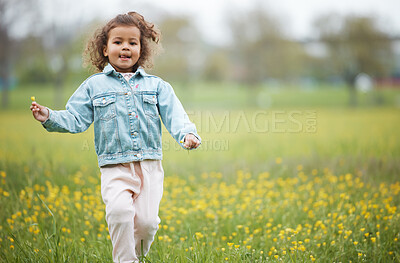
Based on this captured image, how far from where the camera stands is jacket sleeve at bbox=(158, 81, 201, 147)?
2.59 metres

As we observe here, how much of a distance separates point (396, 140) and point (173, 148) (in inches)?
185

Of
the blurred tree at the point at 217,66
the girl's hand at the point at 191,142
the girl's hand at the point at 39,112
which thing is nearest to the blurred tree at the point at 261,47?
the blurred tree at the point at 217,66

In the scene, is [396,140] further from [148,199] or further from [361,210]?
[148,199]

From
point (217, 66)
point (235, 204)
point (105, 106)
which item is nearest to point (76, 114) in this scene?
point (105, 106)

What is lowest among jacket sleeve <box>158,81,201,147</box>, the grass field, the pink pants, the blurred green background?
the grass field

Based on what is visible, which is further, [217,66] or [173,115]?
[217,66]

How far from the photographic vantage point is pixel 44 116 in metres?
2.43

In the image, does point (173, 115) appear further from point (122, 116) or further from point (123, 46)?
point (123, 46)

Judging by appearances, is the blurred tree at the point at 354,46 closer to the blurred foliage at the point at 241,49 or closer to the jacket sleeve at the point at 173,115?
the blurred foliage at the point at 241,49

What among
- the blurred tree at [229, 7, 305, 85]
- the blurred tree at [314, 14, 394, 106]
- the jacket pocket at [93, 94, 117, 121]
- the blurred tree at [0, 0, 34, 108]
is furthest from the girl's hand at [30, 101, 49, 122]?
the blurred tree at [314, 14, 394, 106]

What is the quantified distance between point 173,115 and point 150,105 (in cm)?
17

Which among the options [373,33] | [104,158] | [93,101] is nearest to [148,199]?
[104,158]

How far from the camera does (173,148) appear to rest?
8.76m

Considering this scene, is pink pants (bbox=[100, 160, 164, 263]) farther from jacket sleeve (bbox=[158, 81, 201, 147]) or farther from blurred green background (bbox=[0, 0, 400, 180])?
blurred green background (bbox=[0, 0, 400, 180])
